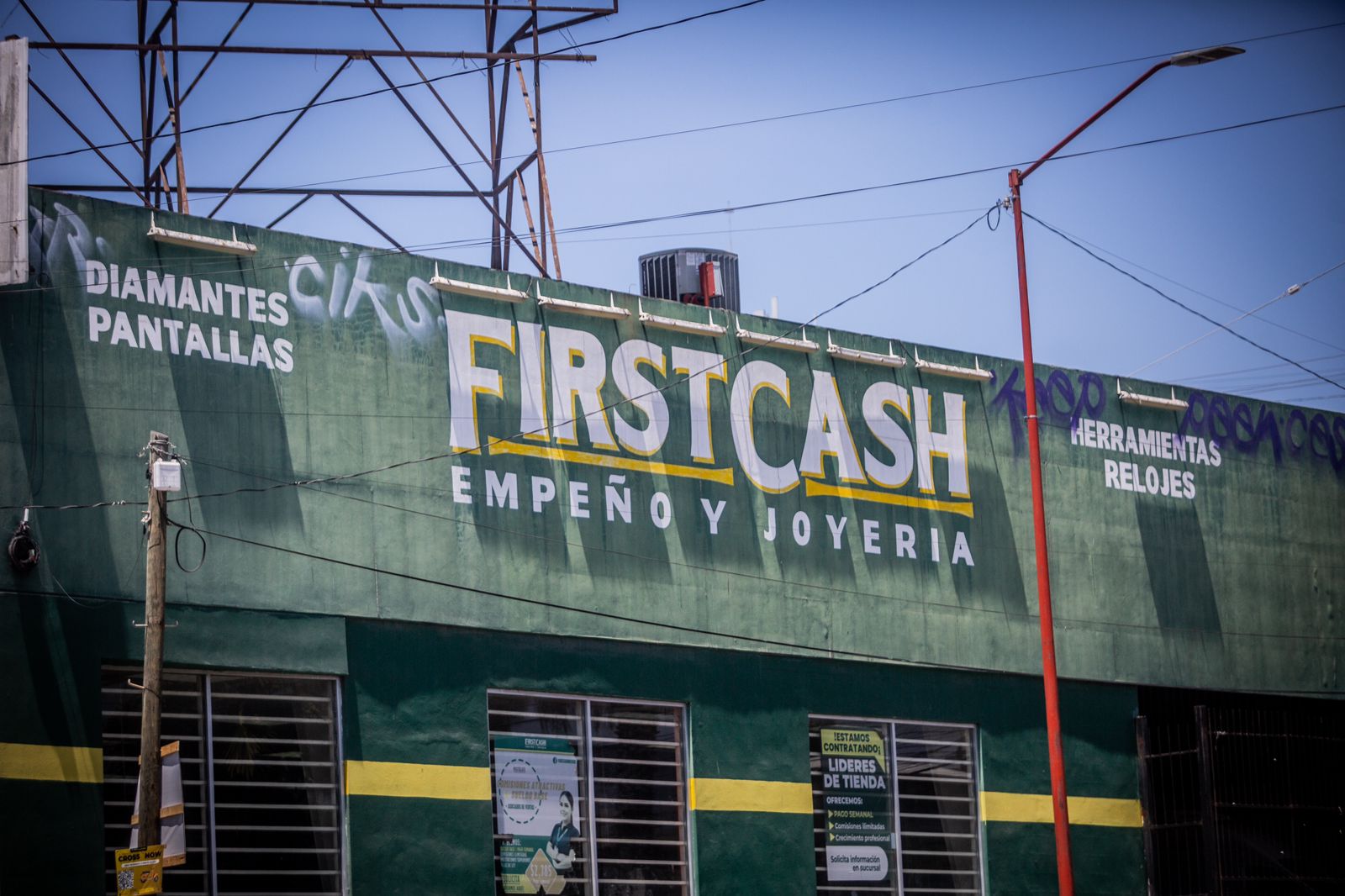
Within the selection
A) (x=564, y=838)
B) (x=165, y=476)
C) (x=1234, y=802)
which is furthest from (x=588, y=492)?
(x=1234, y=802)

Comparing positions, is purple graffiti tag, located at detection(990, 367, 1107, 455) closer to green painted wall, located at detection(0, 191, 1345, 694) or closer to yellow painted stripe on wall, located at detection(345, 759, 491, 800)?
green painted wall, located at detection(0, 191, 1345, 694)

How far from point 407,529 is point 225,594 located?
103 inches

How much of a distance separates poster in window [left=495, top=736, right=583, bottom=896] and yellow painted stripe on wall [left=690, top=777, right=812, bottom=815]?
186 cm

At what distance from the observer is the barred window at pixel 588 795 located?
22.6 m

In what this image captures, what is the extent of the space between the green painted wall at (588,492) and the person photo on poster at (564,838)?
2.23m

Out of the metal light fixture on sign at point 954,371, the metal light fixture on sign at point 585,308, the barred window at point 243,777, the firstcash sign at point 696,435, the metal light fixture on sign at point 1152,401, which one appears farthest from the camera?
the metal light fixture on sign at point 1152,401

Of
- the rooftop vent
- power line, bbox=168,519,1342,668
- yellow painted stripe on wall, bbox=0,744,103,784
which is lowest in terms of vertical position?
yellow painted stripe on wall, bbox=0,744,103,784

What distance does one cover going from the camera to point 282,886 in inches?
814

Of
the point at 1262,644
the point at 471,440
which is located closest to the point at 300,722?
the point at 471,440

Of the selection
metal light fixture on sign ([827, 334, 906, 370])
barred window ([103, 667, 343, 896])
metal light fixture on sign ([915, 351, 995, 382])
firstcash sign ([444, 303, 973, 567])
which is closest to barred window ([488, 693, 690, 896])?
barred window ([103, 667, 343, 896])

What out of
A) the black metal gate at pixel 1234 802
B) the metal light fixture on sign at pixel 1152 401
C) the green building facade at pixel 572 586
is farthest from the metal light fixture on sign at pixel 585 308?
the black metal gate at pixel 1234 802

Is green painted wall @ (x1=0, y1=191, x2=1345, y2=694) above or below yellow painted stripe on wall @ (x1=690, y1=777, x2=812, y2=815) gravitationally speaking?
above

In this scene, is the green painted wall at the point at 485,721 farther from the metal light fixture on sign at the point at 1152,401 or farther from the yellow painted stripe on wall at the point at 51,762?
the metal light fixture on sign at the point at 1152,401

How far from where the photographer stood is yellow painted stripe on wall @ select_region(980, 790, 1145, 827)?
26.9 m
